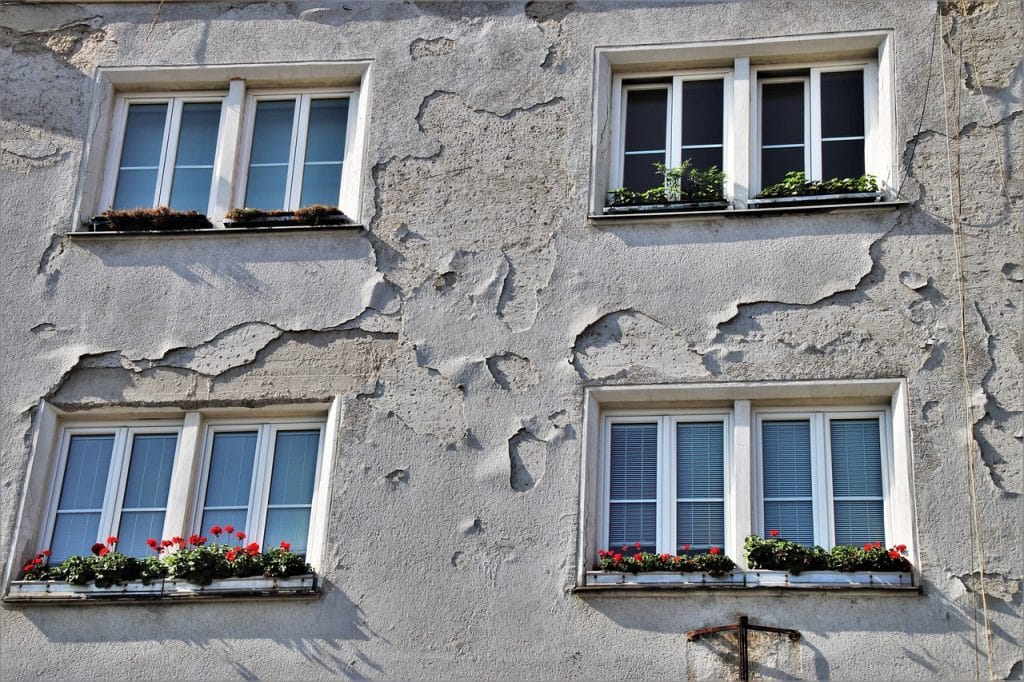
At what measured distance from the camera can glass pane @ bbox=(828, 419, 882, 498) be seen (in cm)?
1100

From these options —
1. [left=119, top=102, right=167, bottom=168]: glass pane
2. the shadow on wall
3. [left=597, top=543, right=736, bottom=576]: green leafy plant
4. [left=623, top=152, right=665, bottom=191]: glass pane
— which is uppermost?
[left=119, top=102, right=167, bottom=168]: glass pane

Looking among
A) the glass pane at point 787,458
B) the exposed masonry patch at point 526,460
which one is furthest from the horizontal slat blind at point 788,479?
the exposed masonry patch at point 526,460

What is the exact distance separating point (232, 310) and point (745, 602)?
4.27 m

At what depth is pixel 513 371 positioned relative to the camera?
11539mm

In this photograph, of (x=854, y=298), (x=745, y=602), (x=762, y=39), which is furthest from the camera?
(x=762, y=39)

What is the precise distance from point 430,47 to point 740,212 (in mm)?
2861

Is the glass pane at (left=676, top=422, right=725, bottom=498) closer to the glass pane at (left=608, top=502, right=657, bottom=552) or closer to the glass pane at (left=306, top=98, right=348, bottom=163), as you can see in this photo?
the glass pane at (left=608, top=502, right=657, bottom=552)

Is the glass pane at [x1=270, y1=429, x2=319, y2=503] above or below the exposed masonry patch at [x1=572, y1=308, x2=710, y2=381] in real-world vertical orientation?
below

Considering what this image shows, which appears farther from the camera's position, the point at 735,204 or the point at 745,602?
the point at 735,204

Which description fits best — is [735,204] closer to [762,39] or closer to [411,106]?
[762,39]

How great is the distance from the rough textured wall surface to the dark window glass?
0.44 m

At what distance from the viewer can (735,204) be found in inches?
471

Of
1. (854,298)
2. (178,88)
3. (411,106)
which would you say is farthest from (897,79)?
(178,88)

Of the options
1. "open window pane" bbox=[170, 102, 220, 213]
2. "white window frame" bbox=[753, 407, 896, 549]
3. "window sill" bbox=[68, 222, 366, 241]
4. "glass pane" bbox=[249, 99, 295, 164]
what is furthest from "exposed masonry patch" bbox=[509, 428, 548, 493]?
"open window pane" bbox=[170, 102, 220, 213]
